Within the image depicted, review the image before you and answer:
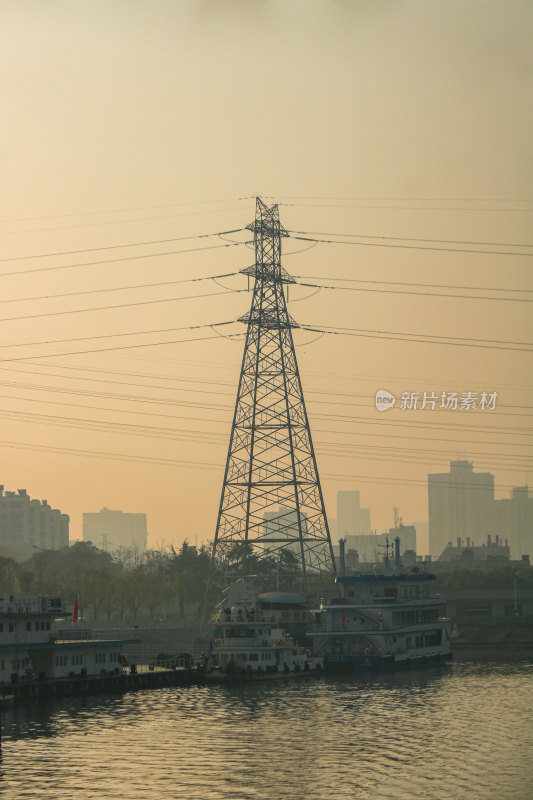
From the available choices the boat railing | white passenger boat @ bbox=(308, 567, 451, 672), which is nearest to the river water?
the boat railing

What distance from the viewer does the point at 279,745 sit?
3049 inches

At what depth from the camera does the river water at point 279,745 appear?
213 ft

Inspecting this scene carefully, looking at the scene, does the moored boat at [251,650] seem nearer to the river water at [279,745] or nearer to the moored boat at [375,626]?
the moored boat at [375,626]

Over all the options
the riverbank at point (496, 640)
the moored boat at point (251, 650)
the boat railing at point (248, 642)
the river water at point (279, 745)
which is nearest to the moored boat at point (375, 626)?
the moored boat at point (251, 650)

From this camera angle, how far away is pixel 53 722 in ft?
293

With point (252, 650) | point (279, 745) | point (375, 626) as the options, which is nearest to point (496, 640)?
point (375, 626)

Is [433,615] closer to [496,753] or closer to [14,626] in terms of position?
[14,626]

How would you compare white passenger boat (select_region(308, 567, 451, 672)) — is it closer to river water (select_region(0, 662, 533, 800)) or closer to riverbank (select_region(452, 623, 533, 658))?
river water (select_region(0, 662, 533, 800))

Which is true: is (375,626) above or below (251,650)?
above

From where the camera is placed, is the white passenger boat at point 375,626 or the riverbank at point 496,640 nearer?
the white passenger boat at point 375,626

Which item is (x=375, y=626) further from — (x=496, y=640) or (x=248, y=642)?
(x=496, y=640)

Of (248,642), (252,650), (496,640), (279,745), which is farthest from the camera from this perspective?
(496,640)

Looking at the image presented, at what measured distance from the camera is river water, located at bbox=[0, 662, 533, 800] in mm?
65000

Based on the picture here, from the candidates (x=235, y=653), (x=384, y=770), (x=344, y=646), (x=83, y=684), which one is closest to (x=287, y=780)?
(x=384, y=770)
